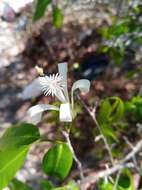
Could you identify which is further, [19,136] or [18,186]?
[18,186]

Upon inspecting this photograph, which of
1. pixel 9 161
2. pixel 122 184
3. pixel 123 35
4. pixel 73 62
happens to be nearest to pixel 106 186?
pixel 122 184

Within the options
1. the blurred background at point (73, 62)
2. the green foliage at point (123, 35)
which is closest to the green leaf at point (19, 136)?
the green foliage at point (123, 35)

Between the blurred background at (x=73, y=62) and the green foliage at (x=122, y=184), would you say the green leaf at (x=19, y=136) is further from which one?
the blurred background at (x=73, y=62)

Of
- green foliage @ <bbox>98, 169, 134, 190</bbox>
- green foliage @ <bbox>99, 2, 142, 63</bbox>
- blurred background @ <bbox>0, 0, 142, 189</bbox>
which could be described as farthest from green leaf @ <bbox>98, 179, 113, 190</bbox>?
blurred background @ <bbox>0, 0, 142, 189</bbox>

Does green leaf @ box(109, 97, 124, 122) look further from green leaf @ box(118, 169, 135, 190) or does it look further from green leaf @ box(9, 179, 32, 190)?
green leaf @ box(9, 179, 32, 190)

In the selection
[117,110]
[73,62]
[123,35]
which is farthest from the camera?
[73,62]

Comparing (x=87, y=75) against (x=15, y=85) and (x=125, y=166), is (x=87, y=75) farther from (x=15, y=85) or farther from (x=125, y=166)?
(x=125, y=166)

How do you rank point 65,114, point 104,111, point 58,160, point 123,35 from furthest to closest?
point 123,35, point 104,111, point 58,160, point 65,114

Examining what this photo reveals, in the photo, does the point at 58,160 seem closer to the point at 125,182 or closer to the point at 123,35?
the point at 125,182
